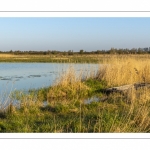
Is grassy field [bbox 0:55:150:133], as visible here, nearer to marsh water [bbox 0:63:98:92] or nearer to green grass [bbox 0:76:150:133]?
green grass [bbox 0:76:150:133]

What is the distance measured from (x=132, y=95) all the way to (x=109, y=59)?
243 inches

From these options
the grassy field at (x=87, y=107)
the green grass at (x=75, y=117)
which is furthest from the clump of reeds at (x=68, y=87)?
the green grass at (x=75, y=117)

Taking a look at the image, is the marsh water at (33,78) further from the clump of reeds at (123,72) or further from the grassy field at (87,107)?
the clump of reeds at (123,72)

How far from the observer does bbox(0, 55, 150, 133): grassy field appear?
5.09 metres

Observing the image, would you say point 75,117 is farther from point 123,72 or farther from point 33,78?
point 33,78

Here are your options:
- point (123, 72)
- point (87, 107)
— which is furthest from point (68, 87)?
point (123, 72)

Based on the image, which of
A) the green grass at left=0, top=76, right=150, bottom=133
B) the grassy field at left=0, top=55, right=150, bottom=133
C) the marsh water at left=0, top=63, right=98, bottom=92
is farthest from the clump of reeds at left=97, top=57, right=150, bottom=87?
the green grass at left=0, top=76, right=150, bottom=133

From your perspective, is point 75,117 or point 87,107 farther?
point 87,107

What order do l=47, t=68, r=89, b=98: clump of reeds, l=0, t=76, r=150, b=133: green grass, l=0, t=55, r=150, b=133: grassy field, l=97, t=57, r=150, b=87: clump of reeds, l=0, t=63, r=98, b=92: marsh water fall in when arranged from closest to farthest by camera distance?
l=0, t=76, r=150, b=133: green grass
l=0, t=55, r=150, b=133: grassy field
l=47, t=68, r=89, b=98: clump of reeds
l=0, t=63, r=98, b=92: marsh water
l=97, t=57, r=150, b=87: clump of reeds

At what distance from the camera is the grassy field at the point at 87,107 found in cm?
509

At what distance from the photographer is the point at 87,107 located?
299 inches
